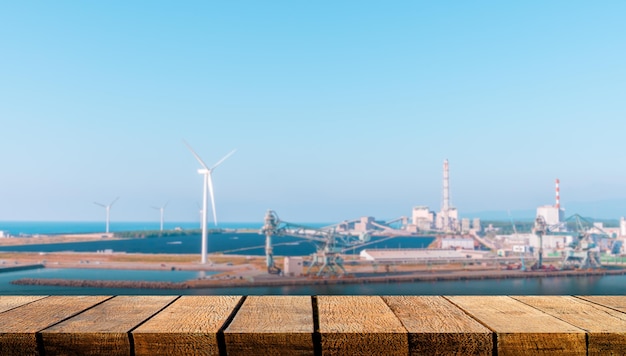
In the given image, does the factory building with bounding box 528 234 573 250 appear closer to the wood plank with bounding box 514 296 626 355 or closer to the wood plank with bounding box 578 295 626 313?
the wood plank with bounding box 578 295 626 313

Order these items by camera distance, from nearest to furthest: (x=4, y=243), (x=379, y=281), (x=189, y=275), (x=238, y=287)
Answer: (x=238, y=287) → (x=379, y=281) → (x=189, y=275) → (x=4, y=243)

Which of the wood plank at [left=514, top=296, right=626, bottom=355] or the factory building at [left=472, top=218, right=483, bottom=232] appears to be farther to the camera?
the factory building at [left=472, top=218, right=483, bottom=232]

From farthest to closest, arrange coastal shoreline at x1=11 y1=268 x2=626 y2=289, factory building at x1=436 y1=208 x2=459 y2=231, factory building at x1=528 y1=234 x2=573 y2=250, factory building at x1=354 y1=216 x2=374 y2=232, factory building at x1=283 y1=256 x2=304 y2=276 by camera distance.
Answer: factory building at x1=354 y1=216 x2=374 y2=232 < factory building at x1=436 y1=208 x2=459 y2=231 < factory building at x1=528 y1=234 x2=573 y2=250 < factory building at x1=283 y1=256 x2=304 y2=276 < coastal shoreline at x1=11 y1=268 x2=626 y2=289

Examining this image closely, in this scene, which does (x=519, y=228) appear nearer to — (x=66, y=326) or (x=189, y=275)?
(x=189, y=275)

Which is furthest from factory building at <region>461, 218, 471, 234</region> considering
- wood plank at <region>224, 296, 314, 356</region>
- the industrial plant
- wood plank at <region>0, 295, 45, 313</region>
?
wood plank at <region>224, 296, 314, 356</region>

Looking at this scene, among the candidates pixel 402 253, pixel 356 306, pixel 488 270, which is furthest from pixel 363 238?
pixel 356 306

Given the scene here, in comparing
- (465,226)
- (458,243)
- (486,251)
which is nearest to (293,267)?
(486,251)
